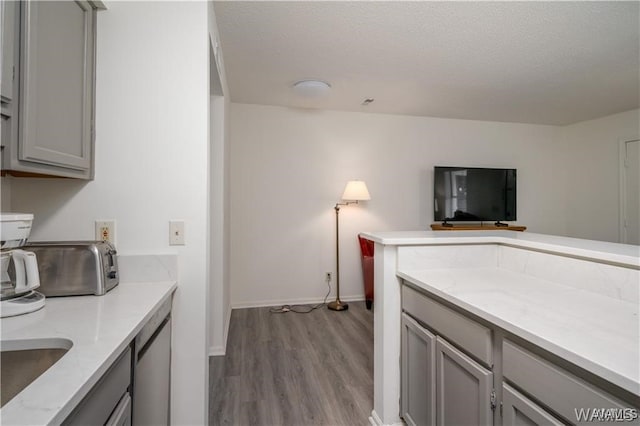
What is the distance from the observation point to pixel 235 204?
3.78 m

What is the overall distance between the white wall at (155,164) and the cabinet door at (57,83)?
8 centimetres

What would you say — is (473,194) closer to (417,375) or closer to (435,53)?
Answer: (435,53)

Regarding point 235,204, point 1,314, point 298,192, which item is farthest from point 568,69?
point 1,314

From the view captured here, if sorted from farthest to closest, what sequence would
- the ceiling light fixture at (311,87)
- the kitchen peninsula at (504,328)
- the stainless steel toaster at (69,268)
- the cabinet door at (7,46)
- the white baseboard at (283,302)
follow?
the white baseboard at (283,302), the ceiling light fixture at (311,87), the stainless steel toaster at (69,268), the cabinet door at (7,46), the kitchen peninsula at (504,328)

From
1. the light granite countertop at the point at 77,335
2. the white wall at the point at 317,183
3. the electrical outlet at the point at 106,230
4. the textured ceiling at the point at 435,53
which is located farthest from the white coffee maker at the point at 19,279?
the white wall at the point at 317,183

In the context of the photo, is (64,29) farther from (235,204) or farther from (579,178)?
(579,178)

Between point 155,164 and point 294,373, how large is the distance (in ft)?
5.74

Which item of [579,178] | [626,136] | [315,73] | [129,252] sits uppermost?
[315,73]

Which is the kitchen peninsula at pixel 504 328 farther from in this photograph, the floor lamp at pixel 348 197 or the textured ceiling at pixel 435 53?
the floor lamp at pixel 348 197

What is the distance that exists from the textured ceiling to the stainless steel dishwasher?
1858 mm

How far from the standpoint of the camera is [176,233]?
151cm

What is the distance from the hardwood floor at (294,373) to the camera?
191 centimetres

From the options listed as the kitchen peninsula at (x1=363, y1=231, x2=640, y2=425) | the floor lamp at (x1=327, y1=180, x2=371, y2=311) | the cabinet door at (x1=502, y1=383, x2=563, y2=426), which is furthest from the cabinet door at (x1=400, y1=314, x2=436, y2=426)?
the floor lamp at (x1=327, y1=180, x2=371, y2=311)

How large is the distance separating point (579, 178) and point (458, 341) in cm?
492
